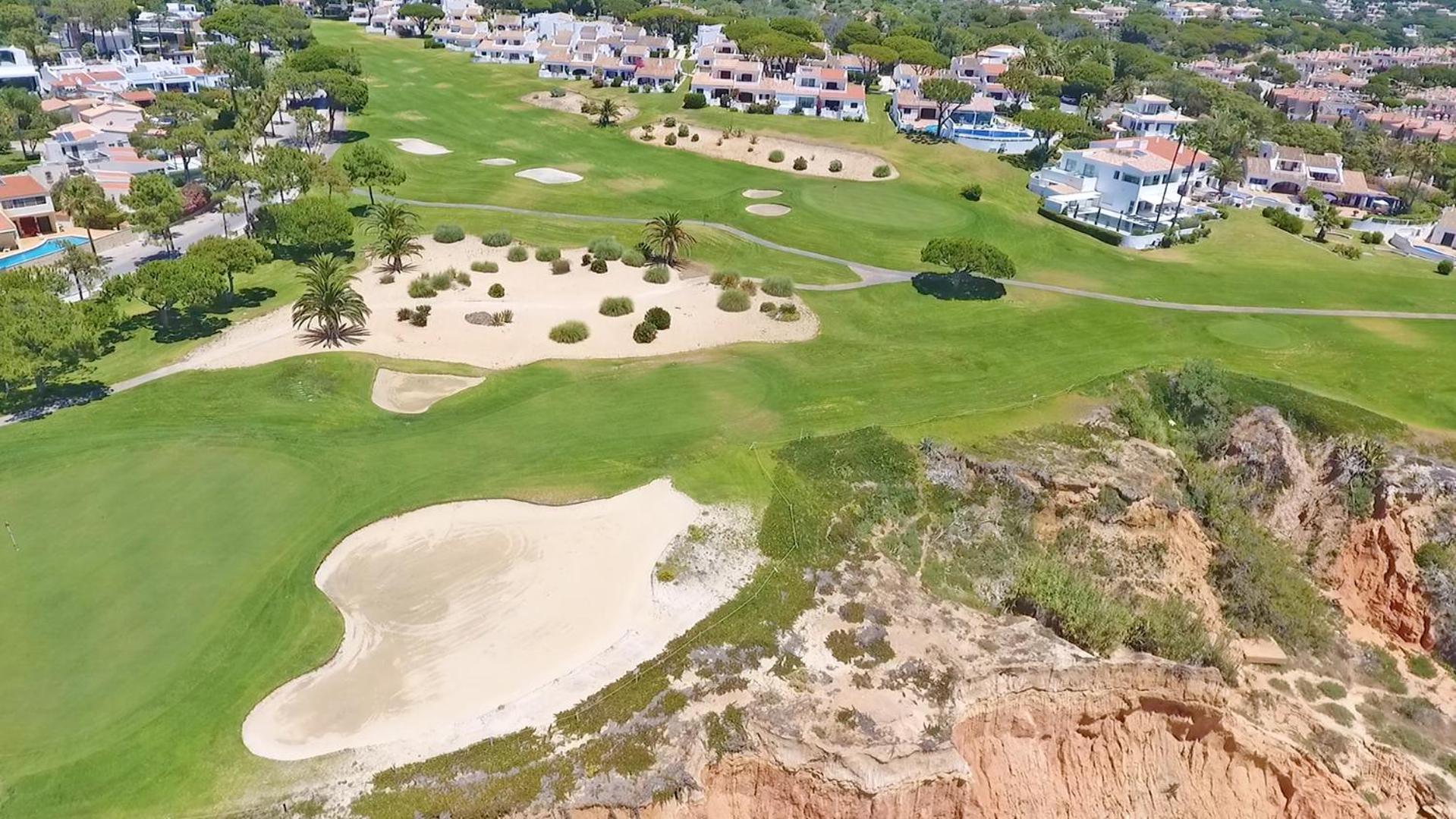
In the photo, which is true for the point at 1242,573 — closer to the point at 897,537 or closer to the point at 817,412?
the point at 897,537

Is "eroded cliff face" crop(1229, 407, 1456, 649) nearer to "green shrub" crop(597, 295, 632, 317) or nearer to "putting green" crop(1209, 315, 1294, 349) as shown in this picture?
"putting green" crop(1209, 315, 1294, 349)

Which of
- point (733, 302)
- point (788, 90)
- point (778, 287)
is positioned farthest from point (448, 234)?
point (788, 90)

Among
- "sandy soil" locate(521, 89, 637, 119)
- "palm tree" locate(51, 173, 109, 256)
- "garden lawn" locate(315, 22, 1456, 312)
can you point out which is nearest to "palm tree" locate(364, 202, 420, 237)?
"garden lawn" locate(315, 22, 1456, 312)

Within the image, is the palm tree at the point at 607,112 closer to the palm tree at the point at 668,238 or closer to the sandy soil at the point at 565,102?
the sandy soil at the point at 565,102

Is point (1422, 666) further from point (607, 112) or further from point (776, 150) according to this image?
point (607, 112)

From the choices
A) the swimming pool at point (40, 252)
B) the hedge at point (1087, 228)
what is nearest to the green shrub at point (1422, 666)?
the hedge at point (1087, 228)

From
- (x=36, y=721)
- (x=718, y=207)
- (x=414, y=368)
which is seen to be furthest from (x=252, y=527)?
(x=718, y=207)
